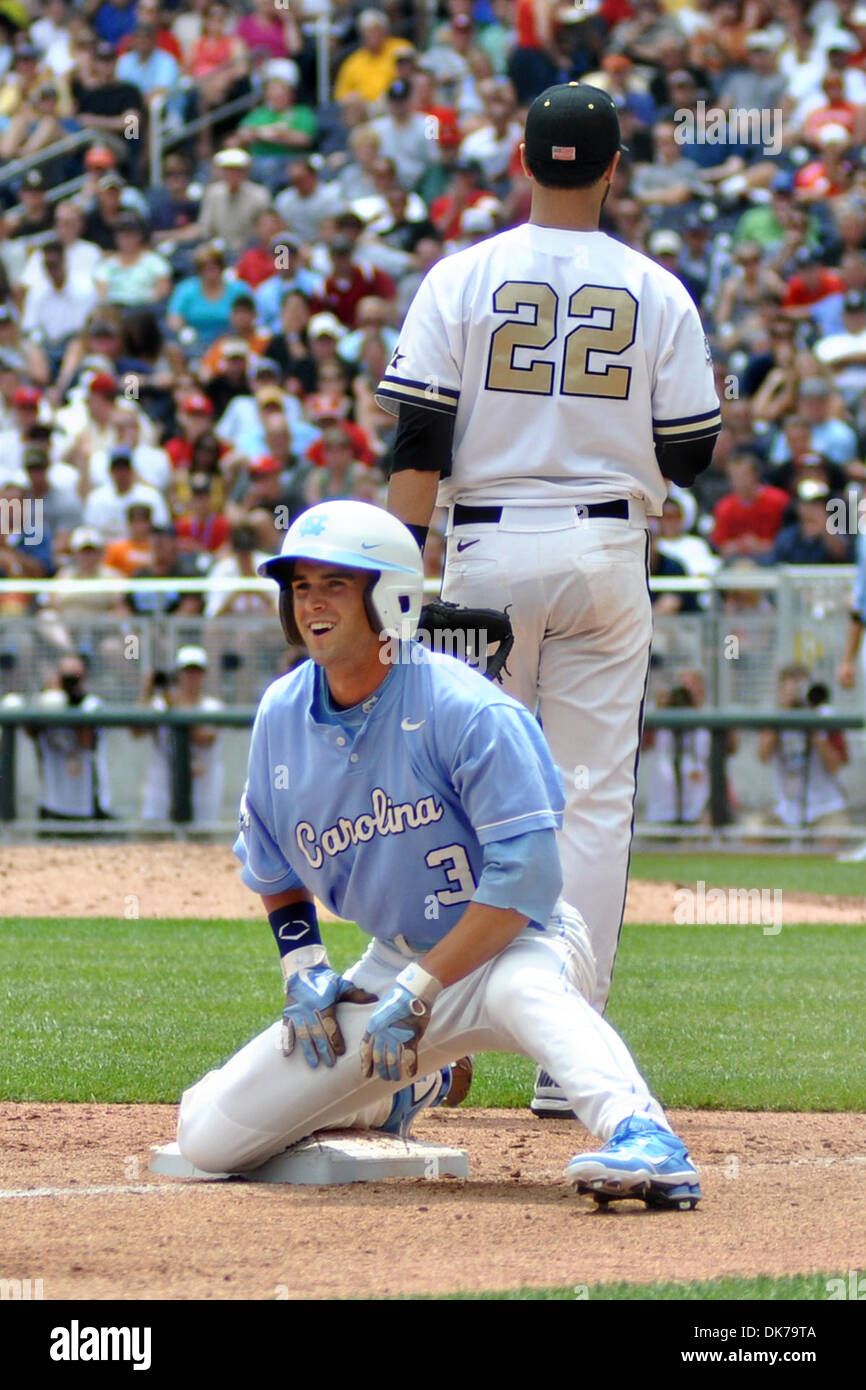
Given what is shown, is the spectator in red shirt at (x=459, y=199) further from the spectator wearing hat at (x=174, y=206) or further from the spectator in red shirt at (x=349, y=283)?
the spectator wearing hat at (x=174, y=206)

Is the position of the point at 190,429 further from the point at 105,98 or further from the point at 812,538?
the point at 105,98

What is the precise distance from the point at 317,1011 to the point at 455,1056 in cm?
32

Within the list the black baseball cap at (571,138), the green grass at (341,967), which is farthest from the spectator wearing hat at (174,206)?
the black baseball cap at (571,138)

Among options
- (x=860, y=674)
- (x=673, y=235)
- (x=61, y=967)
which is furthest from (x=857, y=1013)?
(x=673, y=235)

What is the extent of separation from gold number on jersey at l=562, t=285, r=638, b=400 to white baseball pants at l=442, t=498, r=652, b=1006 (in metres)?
0.31

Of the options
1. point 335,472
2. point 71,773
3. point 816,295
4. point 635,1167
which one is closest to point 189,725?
point 71,773

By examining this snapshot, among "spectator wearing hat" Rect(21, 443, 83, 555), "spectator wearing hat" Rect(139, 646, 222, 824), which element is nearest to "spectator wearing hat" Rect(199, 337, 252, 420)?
"spectator wearing hat" Rect(21, 443, 83, 555)

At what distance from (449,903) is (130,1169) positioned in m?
0.95

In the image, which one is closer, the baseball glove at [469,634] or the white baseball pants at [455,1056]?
the white baseball pants at [455,1056]

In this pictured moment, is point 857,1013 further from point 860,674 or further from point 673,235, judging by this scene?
point 673,235

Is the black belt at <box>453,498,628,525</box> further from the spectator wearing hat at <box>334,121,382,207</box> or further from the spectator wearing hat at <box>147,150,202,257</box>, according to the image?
the spectator wearing hat at <box>147,150,202,257</box>

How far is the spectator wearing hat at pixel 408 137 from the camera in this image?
1750 cm

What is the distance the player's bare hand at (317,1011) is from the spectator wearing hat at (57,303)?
13364 mm

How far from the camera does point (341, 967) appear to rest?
7.89 metres
